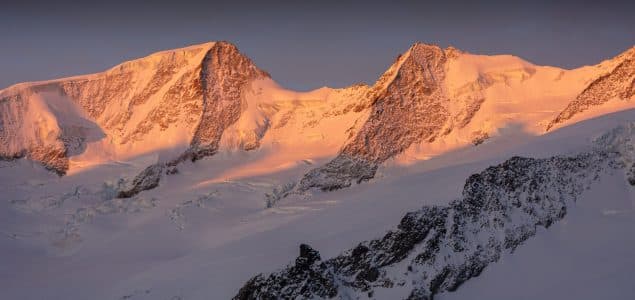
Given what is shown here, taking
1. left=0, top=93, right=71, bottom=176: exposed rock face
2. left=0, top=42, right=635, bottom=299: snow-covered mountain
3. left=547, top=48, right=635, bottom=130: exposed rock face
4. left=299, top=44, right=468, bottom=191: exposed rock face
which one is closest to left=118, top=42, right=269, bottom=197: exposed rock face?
left=0, top=42, right=635, bottom=299: snow-covered mountain

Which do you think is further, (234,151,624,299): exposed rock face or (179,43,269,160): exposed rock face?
(179,43,269,160): exposed rock face

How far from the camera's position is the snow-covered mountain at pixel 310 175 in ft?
371

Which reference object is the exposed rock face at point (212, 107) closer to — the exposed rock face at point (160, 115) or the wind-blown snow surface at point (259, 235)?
the exposed rock face at point (160, 115)

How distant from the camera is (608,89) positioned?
153250 mm

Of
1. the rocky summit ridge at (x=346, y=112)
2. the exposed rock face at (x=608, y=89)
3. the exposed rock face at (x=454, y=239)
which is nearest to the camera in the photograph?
the exposed rock face at (x=454, y=239)

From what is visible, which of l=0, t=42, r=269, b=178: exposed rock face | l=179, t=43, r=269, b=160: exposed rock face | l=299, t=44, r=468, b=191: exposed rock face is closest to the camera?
l=299, t=44, r=468, b=191: exposed rock face

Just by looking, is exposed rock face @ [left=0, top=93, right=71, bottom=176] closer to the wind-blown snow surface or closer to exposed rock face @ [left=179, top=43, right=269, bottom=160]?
the wind-blown snow surface

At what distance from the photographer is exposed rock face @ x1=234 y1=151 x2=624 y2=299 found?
10338 cm

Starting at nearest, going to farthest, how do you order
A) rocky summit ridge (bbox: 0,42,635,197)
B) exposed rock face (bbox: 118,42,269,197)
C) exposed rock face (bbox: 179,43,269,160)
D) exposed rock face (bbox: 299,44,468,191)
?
exposed rock face (bbox: 299,44,468,191)
rocky summit ridge (bbox: 0,42,635,197)
exposed rock face (bbox: 118,42,269,197)
exposed rock face (bbox: 179,43,269,160)

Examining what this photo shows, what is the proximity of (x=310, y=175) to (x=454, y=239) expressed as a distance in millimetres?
55879

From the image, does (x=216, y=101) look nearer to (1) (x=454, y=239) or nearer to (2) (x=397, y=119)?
(2) (x=397, y=119)

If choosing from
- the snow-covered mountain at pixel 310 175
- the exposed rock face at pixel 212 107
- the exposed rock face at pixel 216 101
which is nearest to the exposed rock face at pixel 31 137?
the snow-covered mountain at pixel 310 175

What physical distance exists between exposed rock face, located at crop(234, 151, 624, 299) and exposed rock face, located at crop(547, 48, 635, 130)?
25805mm

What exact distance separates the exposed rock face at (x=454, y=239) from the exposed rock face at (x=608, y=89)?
84.7 ft
